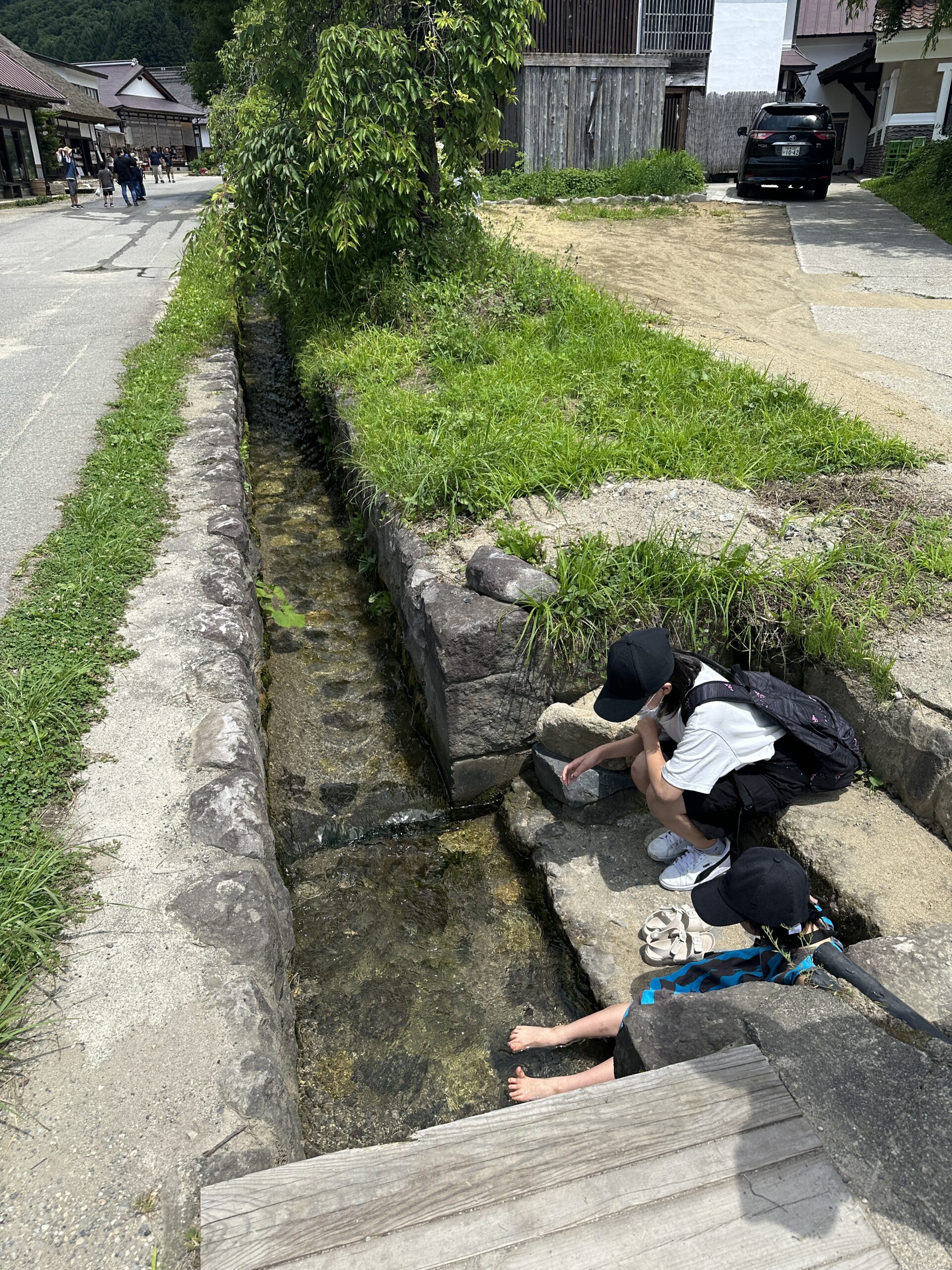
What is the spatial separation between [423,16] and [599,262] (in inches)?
145

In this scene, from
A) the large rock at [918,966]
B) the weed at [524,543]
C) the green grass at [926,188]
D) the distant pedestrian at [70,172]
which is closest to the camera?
the large rock at [918,966]

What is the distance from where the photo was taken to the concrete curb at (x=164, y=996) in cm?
176

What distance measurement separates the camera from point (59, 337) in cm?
839

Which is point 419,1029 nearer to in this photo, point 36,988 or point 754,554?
point 36,988

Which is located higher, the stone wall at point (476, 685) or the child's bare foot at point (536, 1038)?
the stone wall at point (476, 685)

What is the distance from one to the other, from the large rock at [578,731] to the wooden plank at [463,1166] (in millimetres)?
1662

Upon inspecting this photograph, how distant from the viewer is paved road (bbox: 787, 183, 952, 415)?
639 centimetres

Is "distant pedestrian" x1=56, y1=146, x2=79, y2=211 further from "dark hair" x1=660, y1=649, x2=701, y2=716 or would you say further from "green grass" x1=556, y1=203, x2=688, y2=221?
"dark hair" x1=660, y1=649, x2=701, y2=716

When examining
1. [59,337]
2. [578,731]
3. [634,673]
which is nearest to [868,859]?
[634,673]

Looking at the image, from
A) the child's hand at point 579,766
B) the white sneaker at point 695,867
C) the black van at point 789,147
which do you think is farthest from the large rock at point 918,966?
the black van at point 789,147

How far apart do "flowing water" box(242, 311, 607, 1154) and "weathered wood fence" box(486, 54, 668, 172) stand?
1456cm

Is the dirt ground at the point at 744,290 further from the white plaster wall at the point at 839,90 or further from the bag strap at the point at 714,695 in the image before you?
the white plaster wall at the point at 839,90

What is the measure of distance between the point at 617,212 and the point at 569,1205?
14359 mm

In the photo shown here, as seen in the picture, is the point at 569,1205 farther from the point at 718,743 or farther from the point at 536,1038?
the point at 718,743
